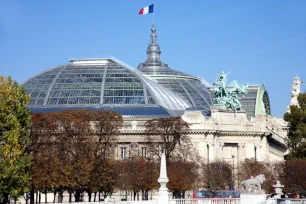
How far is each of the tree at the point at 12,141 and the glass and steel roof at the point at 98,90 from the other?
55446 millimetres

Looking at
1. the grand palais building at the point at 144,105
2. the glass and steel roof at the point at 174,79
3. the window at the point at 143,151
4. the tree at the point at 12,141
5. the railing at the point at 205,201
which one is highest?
the glass and steel roof at the point at 174,79

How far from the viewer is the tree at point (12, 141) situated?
225 feet

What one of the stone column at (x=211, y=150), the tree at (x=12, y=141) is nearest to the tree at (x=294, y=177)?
the stone column at (x=211, y=150)

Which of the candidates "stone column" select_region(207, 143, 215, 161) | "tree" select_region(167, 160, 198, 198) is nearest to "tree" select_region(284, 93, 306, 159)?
"tree" select_region(167, 160, 198, 198)

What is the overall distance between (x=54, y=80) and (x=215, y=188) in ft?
148

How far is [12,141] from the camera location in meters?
69.3

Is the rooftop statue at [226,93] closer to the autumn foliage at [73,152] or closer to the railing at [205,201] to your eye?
the autumn foliage at [73,152]

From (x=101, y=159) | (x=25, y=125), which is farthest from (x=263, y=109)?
(x=25, y=125)

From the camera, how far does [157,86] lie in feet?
465

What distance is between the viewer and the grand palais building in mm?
124000

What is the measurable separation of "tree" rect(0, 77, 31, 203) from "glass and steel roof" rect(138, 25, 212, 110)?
7163 centimetres

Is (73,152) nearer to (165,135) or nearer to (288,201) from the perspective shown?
(165,135)

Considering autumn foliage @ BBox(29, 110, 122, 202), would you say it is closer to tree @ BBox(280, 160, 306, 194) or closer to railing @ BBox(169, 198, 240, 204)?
railing @ BBox(169, 198, 240, 204)

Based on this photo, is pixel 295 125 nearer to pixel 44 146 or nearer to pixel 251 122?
pixel 251 122
